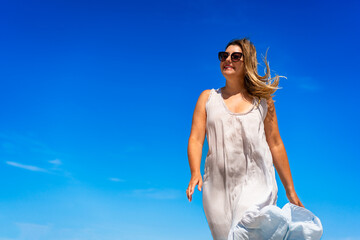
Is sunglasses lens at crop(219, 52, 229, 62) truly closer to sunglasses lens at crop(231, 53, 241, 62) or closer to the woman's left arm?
sunglasses lens at crop(231, 53, 241, 62)

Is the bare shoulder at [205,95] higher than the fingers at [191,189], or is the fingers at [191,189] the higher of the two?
the bare shoulder at [205,95]

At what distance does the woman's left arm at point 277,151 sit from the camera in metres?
5.73

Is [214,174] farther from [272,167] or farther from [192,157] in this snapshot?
[272,167]

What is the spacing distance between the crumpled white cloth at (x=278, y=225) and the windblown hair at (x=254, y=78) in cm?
167

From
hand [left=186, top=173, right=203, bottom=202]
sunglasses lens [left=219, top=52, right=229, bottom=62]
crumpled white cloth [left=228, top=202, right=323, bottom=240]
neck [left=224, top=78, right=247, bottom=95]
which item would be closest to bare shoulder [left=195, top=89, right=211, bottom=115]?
neck [left=224, top=78, right=247, bottom=95]

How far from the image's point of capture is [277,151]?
18.9 ft

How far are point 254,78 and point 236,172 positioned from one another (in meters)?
Result: 1.31

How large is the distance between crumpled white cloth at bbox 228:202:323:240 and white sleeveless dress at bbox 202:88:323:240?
1cm

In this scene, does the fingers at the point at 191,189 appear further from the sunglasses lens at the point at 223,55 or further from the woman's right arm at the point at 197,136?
the sunglasses lens at the point at 223,55

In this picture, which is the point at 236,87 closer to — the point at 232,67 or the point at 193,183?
the point at 232,67

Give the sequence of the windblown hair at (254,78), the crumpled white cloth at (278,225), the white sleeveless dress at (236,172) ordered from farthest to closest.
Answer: the windblown hair at (254,78), the white sleeveless dress at (236,172), the crumpled white cloth at (278,225)

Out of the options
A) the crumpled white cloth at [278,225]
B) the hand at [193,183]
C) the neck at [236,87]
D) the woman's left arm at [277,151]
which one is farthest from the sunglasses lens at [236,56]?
the crumpled white cloth at [278,225]

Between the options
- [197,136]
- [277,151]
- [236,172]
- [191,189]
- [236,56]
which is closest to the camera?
[191,189]

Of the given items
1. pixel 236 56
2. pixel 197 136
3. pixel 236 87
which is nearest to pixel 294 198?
pixel 197 136
